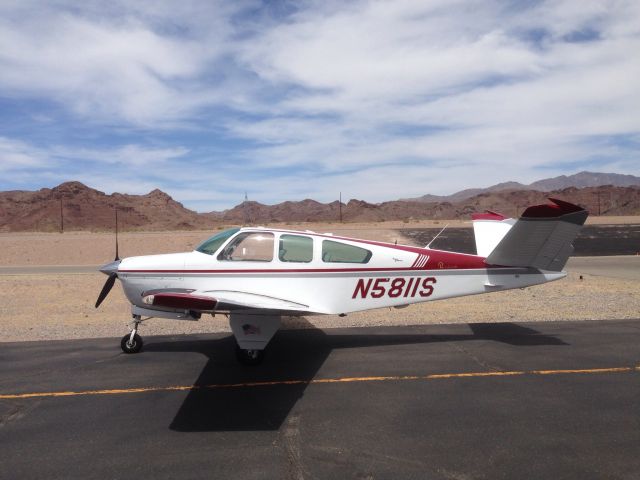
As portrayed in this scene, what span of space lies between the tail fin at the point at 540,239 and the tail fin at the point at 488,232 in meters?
0.72

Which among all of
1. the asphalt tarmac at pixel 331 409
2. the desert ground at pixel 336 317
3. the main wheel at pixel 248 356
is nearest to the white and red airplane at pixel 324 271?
the main wheel at pixel 248 356

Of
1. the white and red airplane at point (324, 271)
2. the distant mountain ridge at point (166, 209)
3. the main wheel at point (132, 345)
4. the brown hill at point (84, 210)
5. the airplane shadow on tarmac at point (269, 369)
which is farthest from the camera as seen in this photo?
the distant mountain ridge at point (166, 209)

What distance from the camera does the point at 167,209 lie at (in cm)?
11500

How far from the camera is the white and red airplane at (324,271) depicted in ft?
25.6

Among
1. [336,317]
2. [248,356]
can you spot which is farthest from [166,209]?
[248,356]

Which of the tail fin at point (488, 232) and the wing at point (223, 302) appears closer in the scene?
the wing at point (223, 302)

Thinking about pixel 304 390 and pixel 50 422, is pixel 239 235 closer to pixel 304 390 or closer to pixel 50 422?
pixel 304 390

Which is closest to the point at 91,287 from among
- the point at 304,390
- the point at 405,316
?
the point at 405,316

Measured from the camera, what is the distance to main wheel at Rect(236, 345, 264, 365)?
7.52 metres

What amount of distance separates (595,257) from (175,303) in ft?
81.1

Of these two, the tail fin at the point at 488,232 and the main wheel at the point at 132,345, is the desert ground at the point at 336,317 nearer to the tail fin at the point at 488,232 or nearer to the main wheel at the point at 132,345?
the main wheel at the point at 132,345

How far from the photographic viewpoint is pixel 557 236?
27.0 feet

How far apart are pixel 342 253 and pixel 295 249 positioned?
80 centimetres

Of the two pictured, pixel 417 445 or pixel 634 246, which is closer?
pixel 417 445
